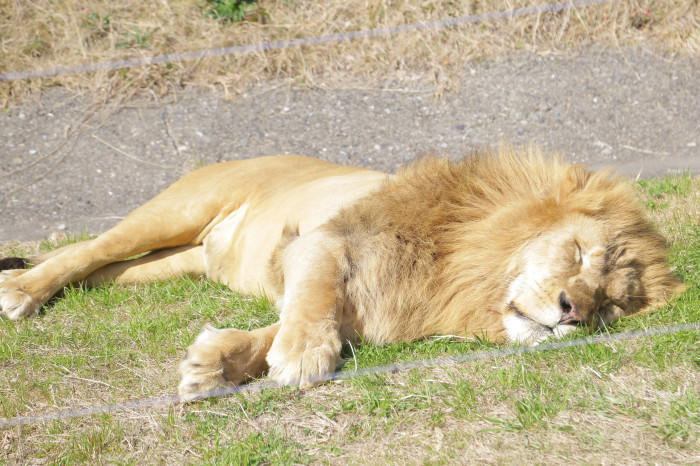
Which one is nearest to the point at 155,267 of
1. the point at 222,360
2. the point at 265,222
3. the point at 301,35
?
the point at 265,222

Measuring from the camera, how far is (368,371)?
252 cm

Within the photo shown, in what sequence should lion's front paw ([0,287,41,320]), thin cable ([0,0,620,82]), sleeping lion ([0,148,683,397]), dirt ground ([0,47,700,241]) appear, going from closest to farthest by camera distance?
sleeping lion ([0,148,683,397]) → lion's front paw ([0,287,41,320]) → dirt ground ([0,47,700,241]) → thin cable ([0,0,620,82])

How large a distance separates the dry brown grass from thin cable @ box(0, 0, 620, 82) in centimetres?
5

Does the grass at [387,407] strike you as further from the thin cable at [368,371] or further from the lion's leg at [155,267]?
the lion's leg at [155,267]

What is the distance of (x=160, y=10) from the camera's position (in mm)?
7102

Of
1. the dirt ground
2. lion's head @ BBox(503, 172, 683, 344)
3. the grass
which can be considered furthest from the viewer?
the dirt ground

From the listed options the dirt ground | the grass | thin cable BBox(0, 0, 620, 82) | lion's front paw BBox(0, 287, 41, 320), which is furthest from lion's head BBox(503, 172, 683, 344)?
thin cable BBox(0, 0, 620, 82)

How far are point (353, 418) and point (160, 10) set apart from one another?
5796 mm

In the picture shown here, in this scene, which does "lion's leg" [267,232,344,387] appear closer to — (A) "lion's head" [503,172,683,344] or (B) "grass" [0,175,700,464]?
(B) "grass" [0,175,700,464]

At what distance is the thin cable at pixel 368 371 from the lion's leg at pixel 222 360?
0.03 meters

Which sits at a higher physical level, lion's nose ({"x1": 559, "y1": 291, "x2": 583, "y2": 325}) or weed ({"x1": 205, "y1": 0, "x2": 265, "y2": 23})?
weed ({"x1": 205, "y1": 0, "x2": 265, "y2": 23})

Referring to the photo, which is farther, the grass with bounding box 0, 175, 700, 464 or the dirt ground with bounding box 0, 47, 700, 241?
the dirt ground with bounding box 0, 47, 700, 241

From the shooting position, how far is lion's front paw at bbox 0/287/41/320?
10.4ft

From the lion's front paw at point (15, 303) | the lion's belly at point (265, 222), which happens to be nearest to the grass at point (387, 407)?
the lion's front paw at point (15, 303)
